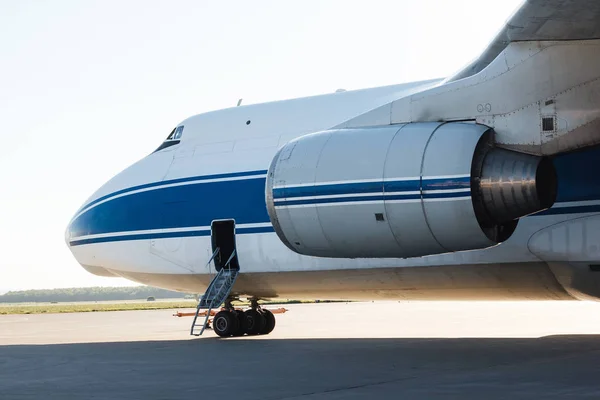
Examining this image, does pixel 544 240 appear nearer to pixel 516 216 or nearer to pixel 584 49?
pixel 516 216

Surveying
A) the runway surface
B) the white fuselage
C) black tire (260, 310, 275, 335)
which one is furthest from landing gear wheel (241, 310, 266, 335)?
the white fuselage

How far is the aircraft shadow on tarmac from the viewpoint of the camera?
9667 mm

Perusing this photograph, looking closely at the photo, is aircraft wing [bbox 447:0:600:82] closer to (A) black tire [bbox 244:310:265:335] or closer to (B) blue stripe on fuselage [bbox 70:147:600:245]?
(B) blue stripe on fuselage [bbox 70:147:600:245]

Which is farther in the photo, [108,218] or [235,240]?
[108,218]

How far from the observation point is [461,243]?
11133 mm

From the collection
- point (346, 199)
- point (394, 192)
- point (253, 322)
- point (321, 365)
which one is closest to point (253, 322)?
point (253, 322)

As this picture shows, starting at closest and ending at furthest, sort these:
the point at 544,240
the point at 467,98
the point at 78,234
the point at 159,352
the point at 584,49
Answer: the point at 584,49 < the point at 467,98 < the point at 544,240 < the point at 159,352 < the point at 78,234

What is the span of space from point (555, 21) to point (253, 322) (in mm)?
10968

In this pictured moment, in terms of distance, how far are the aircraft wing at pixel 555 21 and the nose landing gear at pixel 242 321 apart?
9.61m

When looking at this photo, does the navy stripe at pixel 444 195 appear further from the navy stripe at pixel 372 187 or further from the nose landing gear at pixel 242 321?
the nose landing gear at pixel 242 321

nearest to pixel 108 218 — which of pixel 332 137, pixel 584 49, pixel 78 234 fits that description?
pixel 78 234

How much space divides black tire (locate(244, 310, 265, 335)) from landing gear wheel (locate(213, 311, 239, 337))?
0.33 meters

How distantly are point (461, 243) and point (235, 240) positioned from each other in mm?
7039

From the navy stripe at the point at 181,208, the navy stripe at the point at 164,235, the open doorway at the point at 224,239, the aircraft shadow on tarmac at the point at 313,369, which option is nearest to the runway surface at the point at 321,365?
the aircraft shadow on tarmac at the point at 313,369
